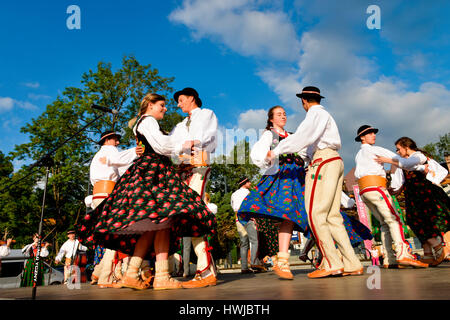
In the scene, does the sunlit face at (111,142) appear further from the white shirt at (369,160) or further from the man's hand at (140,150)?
the white shirt at (369,160)

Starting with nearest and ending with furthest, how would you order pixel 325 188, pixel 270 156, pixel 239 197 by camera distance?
1. pixel 325 188
2. pixel 270 156
3. pixel 239 197

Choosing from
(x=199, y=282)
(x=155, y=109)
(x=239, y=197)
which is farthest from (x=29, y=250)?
(x=199, y=282)

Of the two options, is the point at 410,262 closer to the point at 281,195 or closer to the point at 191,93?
the point at 281,195

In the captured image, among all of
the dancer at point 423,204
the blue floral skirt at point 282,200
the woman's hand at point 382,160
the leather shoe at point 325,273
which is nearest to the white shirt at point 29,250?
the blue floral skirt at point 282,200

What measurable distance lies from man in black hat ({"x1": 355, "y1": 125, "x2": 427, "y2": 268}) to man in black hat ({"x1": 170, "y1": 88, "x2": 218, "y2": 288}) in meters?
2.41

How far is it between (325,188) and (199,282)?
1549mm

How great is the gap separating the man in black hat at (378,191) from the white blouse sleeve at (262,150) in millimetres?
1733

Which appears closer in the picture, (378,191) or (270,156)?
(270,156)

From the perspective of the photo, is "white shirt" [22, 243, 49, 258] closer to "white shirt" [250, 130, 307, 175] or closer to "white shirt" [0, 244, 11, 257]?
"white shirt" [0, 244, 11, 257]

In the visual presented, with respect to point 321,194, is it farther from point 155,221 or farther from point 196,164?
point 155,221

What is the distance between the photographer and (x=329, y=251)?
321 centimetres

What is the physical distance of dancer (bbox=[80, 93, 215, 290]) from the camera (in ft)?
9.13

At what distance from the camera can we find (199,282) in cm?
307
